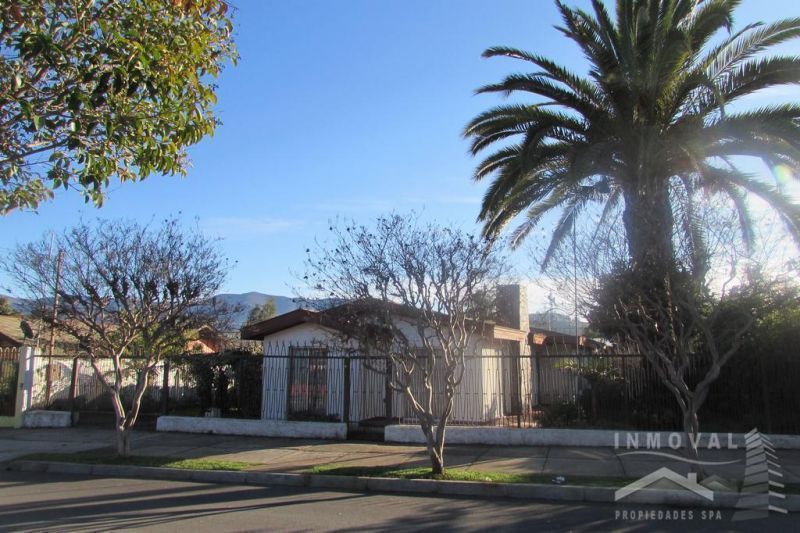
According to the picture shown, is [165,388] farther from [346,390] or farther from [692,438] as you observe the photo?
[692,438]

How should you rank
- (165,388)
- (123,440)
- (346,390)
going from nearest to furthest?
(123,440), (346,390), (165,388)

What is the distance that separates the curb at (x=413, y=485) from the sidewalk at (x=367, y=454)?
24.9 inches

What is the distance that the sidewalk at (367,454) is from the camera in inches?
397

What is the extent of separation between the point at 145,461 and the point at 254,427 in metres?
3.83

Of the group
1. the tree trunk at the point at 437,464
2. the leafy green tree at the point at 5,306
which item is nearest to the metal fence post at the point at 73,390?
the tree trunk at the point at 437,464

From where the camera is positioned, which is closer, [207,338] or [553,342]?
[207,338]

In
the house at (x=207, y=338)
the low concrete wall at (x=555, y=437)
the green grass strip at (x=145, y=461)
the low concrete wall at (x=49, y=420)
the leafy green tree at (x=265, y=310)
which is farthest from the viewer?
the leafy green tree at (x=265, y=310)

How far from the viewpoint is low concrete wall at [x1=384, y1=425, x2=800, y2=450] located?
12.0 m

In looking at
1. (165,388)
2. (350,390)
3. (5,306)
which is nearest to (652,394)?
(350,390)

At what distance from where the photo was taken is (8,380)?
1758cm

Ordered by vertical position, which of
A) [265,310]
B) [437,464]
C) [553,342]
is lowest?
[437,464]

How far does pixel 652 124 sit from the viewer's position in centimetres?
1349

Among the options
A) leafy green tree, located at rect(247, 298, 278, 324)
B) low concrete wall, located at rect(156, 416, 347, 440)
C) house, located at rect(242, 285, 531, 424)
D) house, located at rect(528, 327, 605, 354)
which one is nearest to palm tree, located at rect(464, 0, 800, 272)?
house, located at rect(242, 285, 531, 424)

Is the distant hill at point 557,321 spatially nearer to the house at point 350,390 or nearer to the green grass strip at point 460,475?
the house at point 350,390
